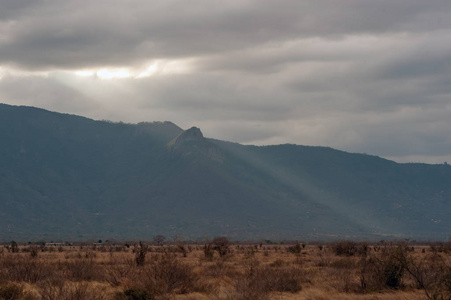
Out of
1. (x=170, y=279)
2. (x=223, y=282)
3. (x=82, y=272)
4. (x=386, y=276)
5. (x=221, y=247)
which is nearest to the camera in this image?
(x=170, y=279)

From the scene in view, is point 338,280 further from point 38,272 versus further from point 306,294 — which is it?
point 38,272

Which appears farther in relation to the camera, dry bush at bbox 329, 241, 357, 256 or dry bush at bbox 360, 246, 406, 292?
dry bush at bbox 329, 241, 357, 256

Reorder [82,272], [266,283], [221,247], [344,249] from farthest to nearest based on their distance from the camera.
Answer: [221,247] < [344,249] < [82,272] < [266,283]

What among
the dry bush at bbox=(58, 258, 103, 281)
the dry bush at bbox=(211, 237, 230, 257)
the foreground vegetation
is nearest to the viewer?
the foreground vegetation

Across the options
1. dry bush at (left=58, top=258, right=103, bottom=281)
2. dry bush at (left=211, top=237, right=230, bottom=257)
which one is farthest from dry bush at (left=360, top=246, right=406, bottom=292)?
dry bush at (left=211, top=237, right=230, bottom=257)

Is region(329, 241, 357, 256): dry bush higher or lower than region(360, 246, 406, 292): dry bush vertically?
lower

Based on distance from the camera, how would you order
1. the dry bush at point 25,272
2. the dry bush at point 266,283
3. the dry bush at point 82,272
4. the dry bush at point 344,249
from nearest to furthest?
the dry bush at point 266,283 < the dry bush at point 25,272 < the dry bush at point 82,272 < the dry bush at point 344,249

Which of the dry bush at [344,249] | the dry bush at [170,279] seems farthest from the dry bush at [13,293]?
the dry bush at [344,249]

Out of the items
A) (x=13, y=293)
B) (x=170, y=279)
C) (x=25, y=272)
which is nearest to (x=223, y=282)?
(x=170, y=279)

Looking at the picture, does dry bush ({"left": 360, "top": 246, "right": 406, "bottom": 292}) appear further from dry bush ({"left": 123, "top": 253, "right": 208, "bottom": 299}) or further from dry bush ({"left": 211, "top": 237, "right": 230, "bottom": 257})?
dry bush ({"left": 211, "top": 237, "right": 230, "bottom": 257})

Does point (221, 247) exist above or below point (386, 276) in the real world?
below

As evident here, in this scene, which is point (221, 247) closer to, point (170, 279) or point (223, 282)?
point (223, 282)

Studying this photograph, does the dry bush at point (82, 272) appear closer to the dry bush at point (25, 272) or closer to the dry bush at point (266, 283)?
the dry bush at point (25, 272)

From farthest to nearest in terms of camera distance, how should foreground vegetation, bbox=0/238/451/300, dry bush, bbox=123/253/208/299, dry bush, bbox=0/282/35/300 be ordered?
dry bush, bbox=123/253/208/299
foreground vegetation, bbox=0/238/451/300
dry bush, bbox=0/282/35/300
